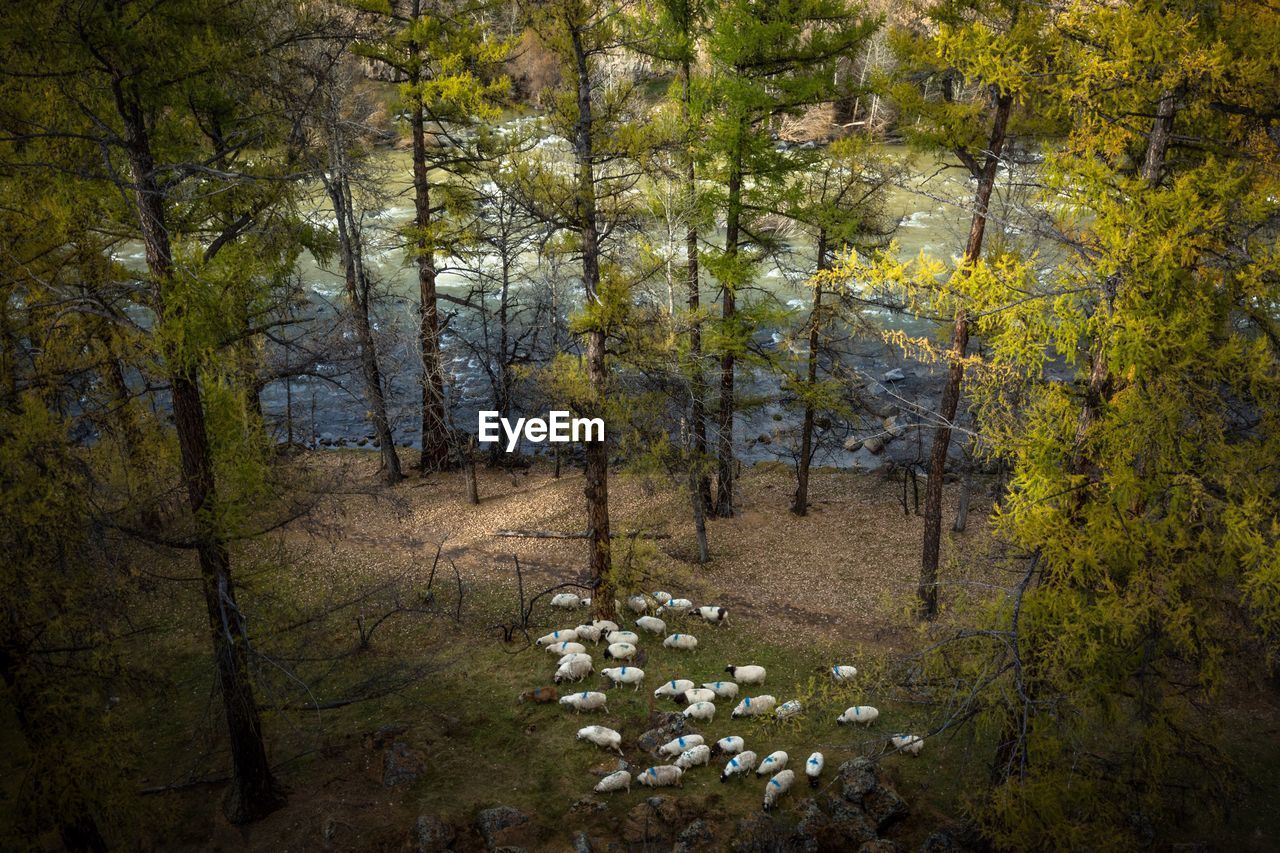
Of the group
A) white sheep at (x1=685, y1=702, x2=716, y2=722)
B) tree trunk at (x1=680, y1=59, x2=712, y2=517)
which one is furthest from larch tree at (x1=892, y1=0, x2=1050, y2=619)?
tree trunk at (x1=680, y1=59, x2=712, y2=517)

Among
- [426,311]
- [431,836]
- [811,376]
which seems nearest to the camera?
[431,836]

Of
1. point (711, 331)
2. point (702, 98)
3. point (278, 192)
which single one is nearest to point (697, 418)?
point (711, 331)

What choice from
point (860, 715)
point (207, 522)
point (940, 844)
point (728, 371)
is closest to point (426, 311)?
point (728, 371)

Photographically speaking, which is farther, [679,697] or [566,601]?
[566,601]

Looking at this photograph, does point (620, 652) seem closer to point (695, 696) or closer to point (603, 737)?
point (695, 696)

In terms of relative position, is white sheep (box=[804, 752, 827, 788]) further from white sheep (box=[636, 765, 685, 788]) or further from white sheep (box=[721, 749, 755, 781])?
white sheep (box=[636, 765, 685, 788])
